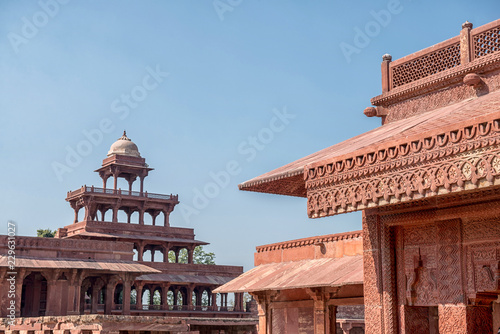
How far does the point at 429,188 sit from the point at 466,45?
9.86ft

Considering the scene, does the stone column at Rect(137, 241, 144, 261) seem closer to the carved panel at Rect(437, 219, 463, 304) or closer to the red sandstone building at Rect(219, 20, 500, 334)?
the red sandstone building at Rect(219, 20, 500, 334)

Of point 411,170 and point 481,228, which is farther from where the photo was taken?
point 481,228

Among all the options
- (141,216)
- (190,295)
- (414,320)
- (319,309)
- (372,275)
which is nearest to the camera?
(414,320)

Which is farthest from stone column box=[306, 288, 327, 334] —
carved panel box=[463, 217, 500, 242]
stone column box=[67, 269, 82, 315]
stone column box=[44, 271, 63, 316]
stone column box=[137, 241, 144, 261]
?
stone column box=[137, 241, 144, 261]

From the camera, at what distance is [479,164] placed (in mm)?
5551

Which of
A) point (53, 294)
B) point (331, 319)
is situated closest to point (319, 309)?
point (331, 319)

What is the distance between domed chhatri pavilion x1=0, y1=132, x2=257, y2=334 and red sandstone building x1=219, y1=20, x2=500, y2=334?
14.5 m

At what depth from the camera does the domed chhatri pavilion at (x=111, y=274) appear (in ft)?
75.0

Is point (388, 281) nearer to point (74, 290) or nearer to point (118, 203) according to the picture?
point (74, 290)

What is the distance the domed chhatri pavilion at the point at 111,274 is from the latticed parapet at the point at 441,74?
564 inches

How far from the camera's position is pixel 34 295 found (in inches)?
1150

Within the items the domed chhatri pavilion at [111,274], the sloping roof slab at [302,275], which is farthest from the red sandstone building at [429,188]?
the domed chhatri pavilion at [111,274]

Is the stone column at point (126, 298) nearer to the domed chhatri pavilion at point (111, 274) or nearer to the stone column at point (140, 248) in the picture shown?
the domed chhatri pavilion at point (111, 274)

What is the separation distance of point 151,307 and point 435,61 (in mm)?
30088
